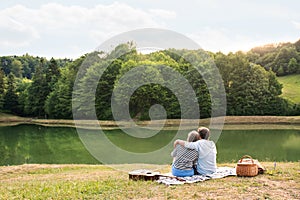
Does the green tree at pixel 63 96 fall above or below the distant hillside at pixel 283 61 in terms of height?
below

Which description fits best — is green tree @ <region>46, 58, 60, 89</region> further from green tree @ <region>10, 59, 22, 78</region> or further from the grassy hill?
green tree @ <region>10, 59, 22, 78</region>

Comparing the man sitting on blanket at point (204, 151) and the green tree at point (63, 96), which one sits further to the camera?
the green tree at point (63, 96)

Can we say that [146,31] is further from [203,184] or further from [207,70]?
[207,70]

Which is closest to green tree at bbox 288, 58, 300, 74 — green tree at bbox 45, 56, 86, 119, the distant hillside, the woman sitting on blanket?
the distant hillside

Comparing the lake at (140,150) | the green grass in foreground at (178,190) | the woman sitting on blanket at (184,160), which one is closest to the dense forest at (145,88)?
the lake at (140,150)

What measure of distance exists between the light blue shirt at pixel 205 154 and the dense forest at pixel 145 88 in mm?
19113

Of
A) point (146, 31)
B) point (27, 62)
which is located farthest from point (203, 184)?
point (27, 62)

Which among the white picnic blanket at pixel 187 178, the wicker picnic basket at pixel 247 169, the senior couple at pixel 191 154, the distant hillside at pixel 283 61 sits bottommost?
the white picnic blanket at pixel 187 178

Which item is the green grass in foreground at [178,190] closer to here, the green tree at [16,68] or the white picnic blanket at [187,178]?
the white picnic blanket at [187,178]

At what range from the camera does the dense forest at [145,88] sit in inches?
1394

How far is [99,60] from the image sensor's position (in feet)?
103

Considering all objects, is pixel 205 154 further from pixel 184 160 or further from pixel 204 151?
pixel 184 160

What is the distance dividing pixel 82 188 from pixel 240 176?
151 inches

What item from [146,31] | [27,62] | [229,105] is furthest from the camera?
[27,62]
